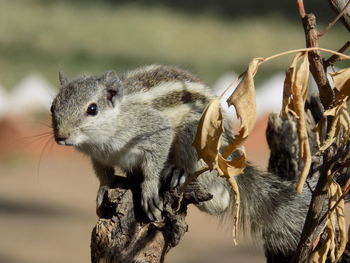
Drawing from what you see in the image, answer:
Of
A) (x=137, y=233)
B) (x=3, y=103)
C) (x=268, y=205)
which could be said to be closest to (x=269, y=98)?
(x=3, y=103)

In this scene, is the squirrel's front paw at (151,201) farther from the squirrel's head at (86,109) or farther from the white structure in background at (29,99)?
the white structure in background at (29,99)

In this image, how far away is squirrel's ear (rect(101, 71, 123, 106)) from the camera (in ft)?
11.3

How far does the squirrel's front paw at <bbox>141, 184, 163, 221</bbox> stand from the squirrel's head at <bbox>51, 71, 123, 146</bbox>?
337 millimetres

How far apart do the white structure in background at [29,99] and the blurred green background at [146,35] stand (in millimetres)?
1086

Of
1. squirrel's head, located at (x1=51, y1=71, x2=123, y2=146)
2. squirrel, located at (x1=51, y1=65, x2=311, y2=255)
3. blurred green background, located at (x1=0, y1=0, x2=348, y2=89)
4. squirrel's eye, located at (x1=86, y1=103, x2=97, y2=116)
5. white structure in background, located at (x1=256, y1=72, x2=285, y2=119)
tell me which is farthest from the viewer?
blurred green background, located at (x1=0, y1=0, x2=348, y2=89)

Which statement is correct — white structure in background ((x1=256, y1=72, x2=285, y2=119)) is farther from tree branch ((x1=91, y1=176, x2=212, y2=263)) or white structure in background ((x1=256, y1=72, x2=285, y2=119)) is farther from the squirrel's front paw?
tree branch ((x1=91, y1=176, x2=212, y2=263))

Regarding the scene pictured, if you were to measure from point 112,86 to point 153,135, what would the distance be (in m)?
0.30

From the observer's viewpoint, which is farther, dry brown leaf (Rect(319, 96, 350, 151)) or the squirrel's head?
the squirrel's head

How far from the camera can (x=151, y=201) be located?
2.88 m

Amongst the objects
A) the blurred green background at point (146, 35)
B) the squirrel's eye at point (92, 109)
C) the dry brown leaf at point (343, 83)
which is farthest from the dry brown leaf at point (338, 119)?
the blurred green background at point (146, 35)

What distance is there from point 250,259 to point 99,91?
292cm

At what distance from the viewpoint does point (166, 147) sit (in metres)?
3.25

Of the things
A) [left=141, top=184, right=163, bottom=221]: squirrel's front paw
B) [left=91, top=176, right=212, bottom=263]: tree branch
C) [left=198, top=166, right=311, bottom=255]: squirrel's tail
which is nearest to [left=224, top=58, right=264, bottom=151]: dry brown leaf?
[left=91, top=176, right=212, bottom=263]: tree branch

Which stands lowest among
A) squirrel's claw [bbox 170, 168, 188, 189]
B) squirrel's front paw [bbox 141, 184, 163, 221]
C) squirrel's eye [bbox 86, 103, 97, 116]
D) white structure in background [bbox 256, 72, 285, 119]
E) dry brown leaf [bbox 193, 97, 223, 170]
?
squirrel's front paw [bbox 141, 184, 163, 221]
